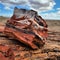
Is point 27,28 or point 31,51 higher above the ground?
point 27,28

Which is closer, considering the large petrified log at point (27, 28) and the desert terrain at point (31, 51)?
the desert terrain at point (31, 51)

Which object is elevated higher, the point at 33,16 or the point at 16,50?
the point at 33,16

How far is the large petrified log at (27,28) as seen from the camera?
1221 cm

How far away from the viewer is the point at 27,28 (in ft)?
40.8

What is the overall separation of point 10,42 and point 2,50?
2767mm

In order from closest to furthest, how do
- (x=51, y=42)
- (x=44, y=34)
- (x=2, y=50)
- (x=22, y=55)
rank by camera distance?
1. (x=2, y=50)
2. (x=22, y=55)
3. (x=44, y=34)
4. (x=51, y=42)

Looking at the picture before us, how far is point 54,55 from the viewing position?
1309cm

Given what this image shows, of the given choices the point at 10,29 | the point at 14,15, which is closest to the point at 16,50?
the point at 10,29

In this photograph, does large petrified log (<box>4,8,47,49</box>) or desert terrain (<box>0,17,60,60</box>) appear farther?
large petrified log (<box>4,8,47,49</box>)

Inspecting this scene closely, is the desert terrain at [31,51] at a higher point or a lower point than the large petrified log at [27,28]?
lower

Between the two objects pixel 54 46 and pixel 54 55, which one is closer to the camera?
pixel 54 55

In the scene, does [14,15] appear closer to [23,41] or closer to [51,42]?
[23,41]

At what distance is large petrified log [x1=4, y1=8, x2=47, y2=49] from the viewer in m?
12.2

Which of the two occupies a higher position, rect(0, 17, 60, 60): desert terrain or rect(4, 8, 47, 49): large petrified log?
rect(4, 8, 47, 49): large petrified log
